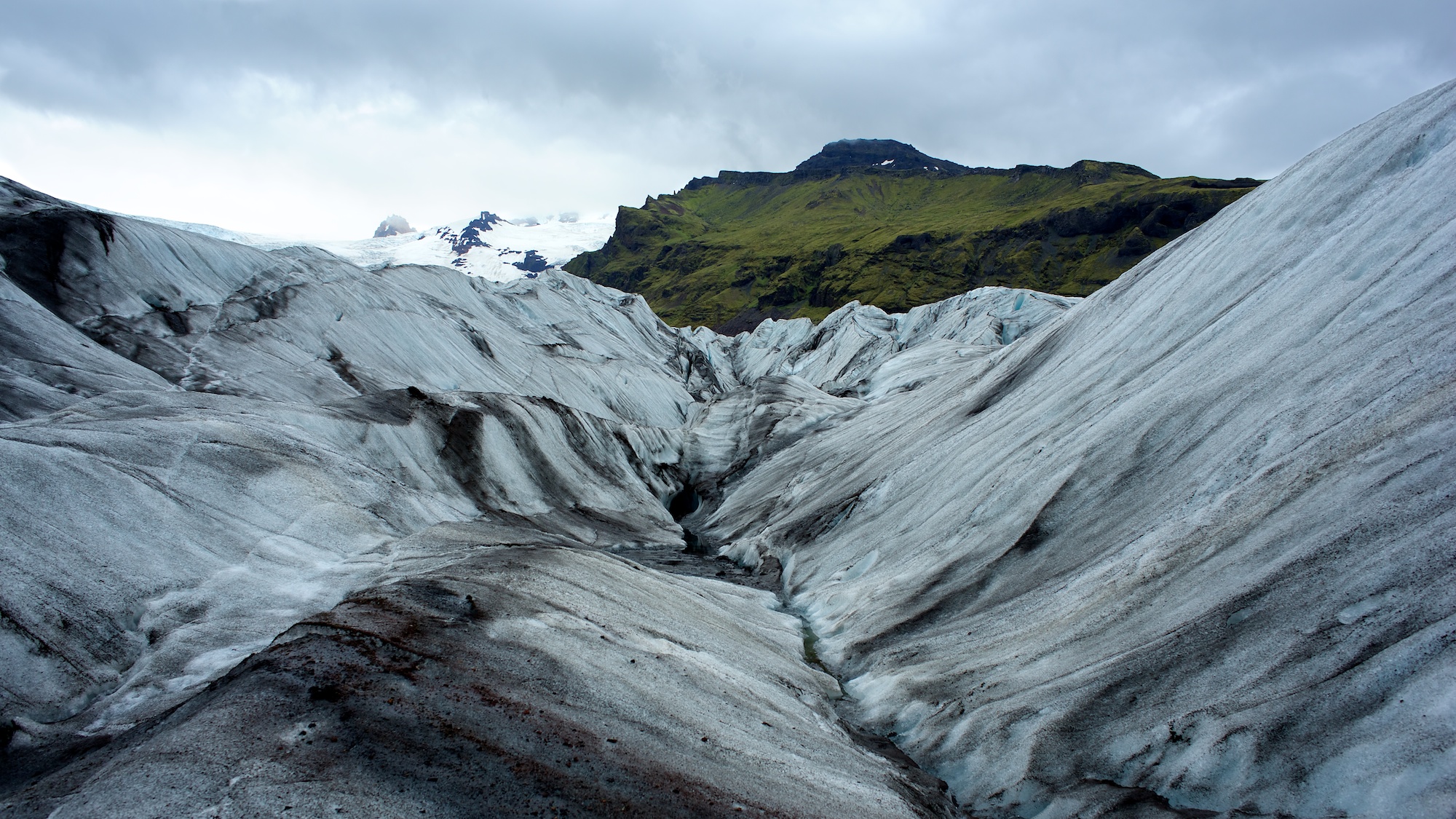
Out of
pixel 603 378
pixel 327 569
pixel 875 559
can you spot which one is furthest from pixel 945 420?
pixel 603 378

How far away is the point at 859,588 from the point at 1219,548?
8460 mm

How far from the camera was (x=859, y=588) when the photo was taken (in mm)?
17422

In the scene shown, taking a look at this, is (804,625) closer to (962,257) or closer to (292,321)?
(292,321)

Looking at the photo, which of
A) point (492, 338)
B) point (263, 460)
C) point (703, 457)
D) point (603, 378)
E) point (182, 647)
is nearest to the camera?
point (182, 647)

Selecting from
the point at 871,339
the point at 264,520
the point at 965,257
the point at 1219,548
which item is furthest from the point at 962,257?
the point at 264,520

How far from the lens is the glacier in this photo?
7.05 metres

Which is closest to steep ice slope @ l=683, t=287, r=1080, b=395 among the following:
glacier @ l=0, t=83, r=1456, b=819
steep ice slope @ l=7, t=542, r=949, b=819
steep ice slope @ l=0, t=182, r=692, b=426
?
steep ice slope @ l=0, t=182, r=692, b=426

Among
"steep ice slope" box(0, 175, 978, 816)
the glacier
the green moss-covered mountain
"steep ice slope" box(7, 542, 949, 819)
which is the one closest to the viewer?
"steep ice slope" box(7, 542, 949, 819)

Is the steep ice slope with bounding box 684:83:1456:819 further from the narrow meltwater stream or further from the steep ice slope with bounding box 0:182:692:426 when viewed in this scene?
the steep ice slope with bounding box 0:182:692:426

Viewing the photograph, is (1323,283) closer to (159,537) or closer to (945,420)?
(945,420)

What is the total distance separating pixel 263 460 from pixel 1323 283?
21870 mm

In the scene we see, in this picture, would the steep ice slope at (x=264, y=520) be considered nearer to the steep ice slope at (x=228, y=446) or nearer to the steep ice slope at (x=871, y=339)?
the steep ice slope at (x=228, y=446)

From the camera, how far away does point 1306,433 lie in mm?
10664

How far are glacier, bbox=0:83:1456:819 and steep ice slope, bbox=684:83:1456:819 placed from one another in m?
0.05
